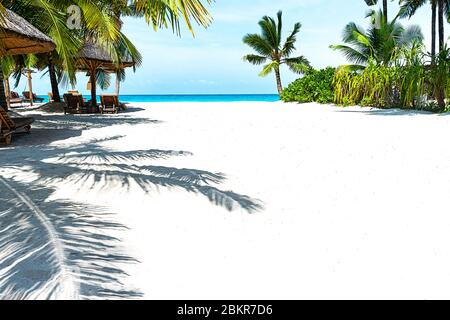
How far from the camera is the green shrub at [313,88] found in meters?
21.2

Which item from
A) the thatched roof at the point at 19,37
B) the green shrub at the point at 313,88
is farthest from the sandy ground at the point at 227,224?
the green shrub at the point at 313,88

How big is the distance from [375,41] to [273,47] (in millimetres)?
11795

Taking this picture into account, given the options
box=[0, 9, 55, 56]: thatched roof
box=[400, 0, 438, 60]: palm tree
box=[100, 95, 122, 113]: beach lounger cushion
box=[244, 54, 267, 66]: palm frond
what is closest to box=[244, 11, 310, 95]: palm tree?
box=[244, 54, 267, 66]: palm frond

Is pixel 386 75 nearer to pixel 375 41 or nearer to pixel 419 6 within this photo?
pixel 375 41

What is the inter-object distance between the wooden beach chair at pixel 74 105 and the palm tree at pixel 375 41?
13668 millimetres

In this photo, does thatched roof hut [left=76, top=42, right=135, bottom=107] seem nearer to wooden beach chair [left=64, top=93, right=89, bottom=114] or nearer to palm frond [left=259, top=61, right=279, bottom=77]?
wooden beach chair [left=64, top=93, right=89, bottom=114]

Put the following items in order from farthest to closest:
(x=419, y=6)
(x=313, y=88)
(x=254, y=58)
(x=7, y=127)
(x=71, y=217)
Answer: (x=254, y=58)
(x=419, y=6)
(x=313, y=88)
(x=7, y=127)
(x=71, y=217)

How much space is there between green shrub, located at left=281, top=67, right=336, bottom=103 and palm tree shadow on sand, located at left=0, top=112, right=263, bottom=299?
16402mm

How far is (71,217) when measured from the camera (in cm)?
343

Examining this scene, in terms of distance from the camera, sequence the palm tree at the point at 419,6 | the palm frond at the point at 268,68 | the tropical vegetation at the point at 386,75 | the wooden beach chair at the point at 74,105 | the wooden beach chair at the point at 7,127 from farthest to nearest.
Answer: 1. the palm frond at the point at 268,68
2. the palm tree at the point at 419,6
3. the wooden beach chair at the point at 74,105
4. the tropical vegetation at the point at 386,75
5. the wooden beach chair at the point at 7,127

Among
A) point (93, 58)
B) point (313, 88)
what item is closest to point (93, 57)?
point (93, 58)

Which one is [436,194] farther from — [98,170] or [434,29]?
[434,29]

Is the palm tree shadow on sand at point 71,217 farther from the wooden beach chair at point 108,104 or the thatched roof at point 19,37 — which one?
the wooden beach chair at point 108,104

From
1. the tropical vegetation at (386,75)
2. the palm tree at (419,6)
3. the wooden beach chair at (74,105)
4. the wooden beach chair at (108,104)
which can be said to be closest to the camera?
the tropical vegetation at (386,75)
